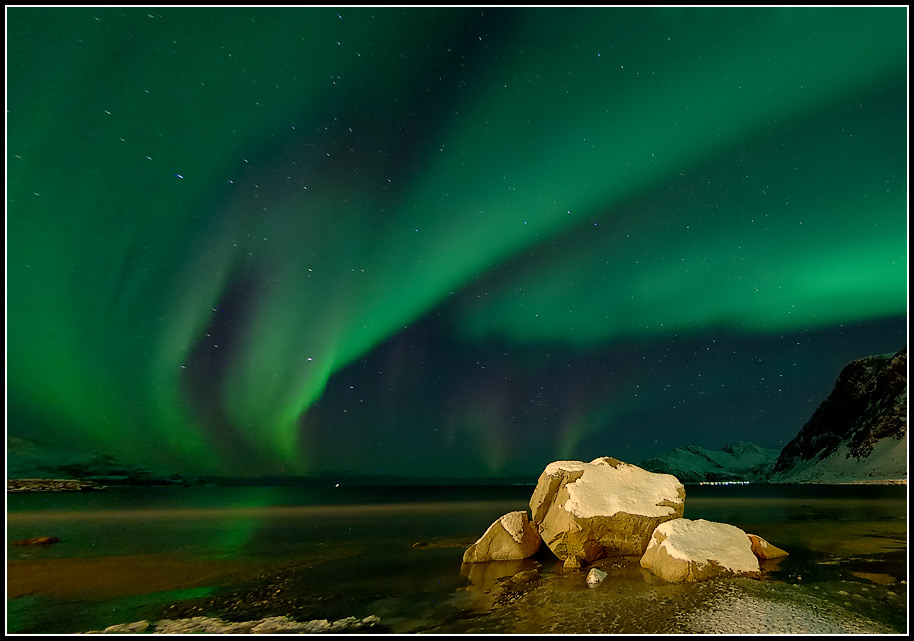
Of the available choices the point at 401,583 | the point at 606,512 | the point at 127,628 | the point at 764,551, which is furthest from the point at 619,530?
the point at 127,628

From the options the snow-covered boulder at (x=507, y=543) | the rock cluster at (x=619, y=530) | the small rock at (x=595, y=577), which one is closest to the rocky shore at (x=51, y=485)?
the snow-covered boulder at (x=507, y=543)

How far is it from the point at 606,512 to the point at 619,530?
3.17ft

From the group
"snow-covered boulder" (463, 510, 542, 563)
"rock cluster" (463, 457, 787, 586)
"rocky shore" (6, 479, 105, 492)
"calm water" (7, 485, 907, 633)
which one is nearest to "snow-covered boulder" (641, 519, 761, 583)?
"rock cluster" (463, 457, 787, 586)

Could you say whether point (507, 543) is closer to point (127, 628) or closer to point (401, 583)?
point (401, 583)

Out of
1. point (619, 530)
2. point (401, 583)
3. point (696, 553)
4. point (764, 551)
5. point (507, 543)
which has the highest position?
point (696, 553)

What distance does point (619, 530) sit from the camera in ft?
66.9

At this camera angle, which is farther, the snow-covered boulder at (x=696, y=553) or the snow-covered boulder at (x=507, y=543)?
the snow-covered boulder at (x=507, y=543)

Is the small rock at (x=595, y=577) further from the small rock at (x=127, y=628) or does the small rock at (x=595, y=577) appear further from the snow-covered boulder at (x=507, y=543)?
the small rock at (x=127, y=628)

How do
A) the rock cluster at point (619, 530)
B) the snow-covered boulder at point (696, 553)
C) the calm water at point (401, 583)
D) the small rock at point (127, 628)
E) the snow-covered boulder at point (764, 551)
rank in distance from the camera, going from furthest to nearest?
the snow-covered boulder at point (764, 551), the rock cluster at point (619, 530), the snow-covered boulder at point (696, 553), the small rock at point (127, 628), the calm water at point (401, 583)

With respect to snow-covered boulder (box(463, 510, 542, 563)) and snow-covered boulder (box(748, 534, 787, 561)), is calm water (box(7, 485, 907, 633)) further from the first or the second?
snow-covered boulder (box(463, 510, 542, 563))

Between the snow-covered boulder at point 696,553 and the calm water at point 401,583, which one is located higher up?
the snow-covered boulder at point 696,553

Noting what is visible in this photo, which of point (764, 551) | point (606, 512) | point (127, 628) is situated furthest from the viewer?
point (764, 551)

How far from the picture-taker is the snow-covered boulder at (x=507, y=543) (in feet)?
73.2

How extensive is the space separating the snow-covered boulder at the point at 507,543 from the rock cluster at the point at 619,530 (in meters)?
0.05
